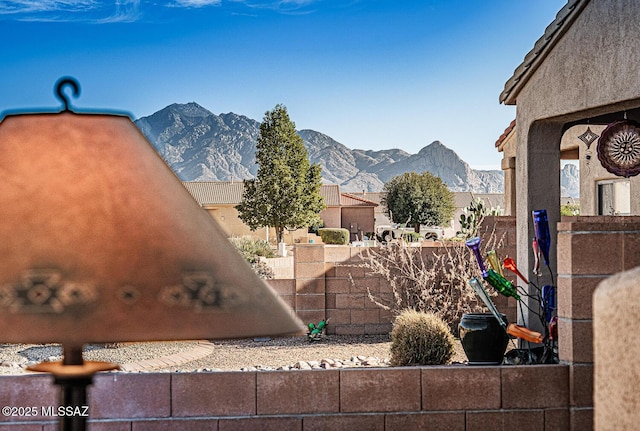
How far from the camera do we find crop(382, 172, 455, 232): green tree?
54281 millimetres

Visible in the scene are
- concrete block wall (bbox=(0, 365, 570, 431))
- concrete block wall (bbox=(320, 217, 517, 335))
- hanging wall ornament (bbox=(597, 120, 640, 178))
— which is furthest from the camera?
concrete block wall (bbox=(320, 217, 517, 335))

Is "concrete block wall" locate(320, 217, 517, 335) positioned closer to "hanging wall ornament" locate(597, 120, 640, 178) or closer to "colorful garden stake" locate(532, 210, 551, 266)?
"hanging wall ornament" locate(597, 120, 640, 178)

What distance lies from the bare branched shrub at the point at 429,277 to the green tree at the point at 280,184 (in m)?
32.0

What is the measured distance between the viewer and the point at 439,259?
1070 centimetres

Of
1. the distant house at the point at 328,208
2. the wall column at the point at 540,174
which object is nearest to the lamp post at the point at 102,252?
the wall column at the point at 540,174

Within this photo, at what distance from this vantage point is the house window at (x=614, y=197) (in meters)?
13.9

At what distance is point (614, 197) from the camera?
14.2 metres

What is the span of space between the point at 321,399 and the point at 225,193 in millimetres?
57477

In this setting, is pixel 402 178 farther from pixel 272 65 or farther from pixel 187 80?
pixel 187 80

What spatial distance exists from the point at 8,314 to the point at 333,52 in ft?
400

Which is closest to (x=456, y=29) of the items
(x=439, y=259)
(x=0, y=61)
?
(x=0, y=61)

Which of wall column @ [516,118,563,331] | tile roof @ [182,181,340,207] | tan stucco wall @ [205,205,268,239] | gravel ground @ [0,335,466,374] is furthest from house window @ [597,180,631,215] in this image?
tile roof @ [182,181,340,207]

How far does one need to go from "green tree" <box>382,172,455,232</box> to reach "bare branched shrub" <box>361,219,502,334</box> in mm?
42565

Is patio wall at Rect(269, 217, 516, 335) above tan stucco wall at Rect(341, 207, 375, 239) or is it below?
below
